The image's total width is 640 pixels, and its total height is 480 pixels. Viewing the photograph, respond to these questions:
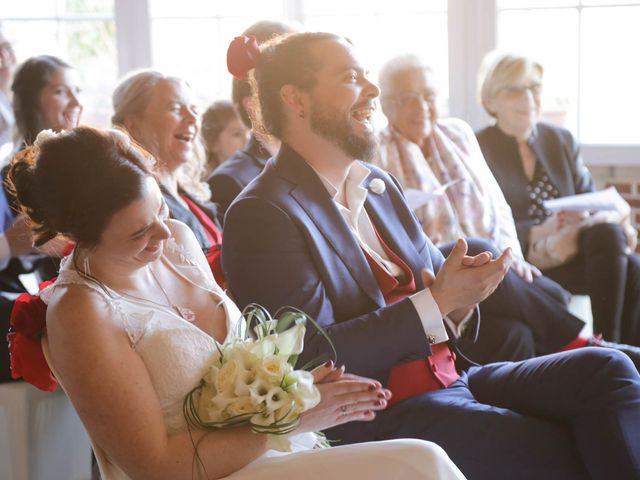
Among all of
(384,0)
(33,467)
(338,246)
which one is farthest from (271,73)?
(384,0)

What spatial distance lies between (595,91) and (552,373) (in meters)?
2.80

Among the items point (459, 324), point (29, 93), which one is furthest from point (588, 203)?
point (29, 93)

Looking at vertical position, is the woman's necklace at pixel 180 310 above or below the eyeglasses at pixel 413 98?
below

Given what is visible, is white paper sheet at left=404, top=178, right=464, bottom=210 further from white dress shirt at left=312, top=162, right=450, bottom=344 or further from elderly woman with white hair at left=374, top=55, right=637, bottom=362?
white dress shirt at left=312, top=162, right=450, bottom=344

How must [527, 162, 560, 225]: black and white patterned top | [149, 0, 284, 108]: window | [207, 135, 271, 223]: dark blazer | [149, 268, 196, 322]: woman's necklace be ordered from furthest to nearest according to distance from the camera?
[149, 0, 284, 108]: window < [527, 162, 560, 225]: black and white patterned top < [207, 135, 271, 223]: dark blazer < [149, 268, 196, 322]: woman's necklace

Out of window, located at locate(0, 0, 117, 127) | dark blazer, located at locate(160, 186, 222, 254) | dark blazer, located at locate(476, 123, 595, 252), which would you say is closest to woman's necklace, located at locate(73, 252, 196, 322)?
dark blazer, located at locate(160, 186, 222, 254)

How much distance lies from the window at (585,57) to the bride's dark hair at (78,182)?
317 centimetres

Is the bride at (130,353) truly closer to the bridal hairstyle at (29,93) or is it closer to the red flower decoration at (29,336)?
the red flower decoration at (29,336)

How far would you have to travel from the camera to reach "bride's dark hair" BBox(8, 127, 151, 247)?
1508 mm

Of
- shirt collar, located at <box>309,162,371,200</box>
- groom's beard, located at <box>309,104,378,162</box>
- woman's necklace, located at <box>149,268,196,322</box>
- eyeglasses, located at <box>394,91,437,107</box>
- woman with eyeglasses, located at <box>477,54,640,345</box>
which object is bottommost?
woman with eyeglasses, located at <box>477,54,640,345</box>

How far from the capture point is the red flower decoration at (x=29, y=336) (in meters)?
1.55

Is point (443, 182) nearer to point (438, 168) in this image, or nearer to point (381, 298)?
point (438, 168)

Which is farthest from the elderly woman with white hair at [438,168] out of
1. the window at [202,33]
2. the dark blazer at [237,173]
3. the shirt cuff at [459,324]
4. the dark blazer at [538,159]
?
the window at [202,33]

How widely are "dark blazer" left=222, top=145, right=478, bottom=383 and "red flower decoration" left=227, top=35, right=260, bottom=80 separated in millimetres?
242
